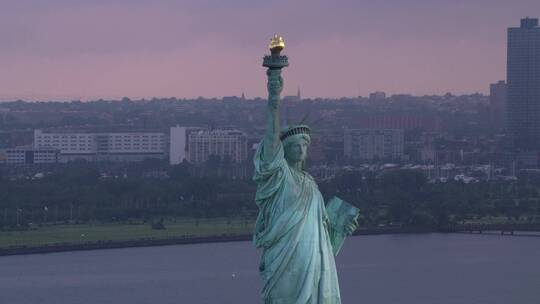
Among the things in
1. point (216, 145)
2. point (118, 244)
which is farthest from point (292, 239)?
A: point (216, 145)

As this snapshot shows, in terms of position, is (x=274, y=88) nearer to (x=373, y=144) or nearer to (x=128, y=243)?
(x=128, y=243)

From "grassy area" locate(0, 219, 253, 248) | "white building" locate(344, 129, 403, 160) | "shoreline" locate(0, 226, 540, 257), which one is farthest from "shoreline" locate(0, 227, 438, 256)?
"white building" locate(344, 129, 403, 160)

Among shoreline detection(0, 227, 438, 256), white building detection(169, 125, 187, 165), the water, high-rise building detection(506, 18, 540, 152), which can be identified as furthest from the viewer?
A: high-rise building detection(506, 18, 540, 152)

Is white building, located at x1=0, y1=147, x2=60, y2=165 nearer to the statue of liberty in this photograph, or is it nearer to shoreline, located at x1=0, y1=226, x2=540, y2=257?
shoreline, located at x1=0, y1=226, x2=540, y2=257

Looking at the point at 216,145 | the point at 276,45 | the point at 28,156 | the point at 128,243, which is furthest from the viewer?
the point at 216,145

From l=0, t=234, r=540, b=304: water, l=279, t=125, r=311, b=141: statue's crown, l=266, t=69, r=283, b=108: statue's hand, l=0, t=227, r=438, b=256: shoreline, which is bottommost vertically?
l=0, t=234, r=540, b=304: water

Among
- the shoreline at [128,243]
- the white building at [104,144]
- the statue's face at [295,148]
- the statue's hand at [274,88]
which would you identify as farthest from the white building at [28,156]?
the statue's hand at [274,88]

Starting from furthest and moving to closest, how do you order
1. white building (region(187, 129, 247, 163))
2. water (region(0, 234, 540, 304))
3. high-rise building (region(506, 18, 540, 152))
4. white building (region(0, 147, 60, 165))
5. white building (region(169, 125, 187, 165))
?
high-rise building (region(506, 18, 540, 152))
white building (region(169, 125, 187, 165))
white building (region(187, 129, 247, 163))
white building (region(0, 147, 60, 165))
water (region(0, 234, 540, 304))
